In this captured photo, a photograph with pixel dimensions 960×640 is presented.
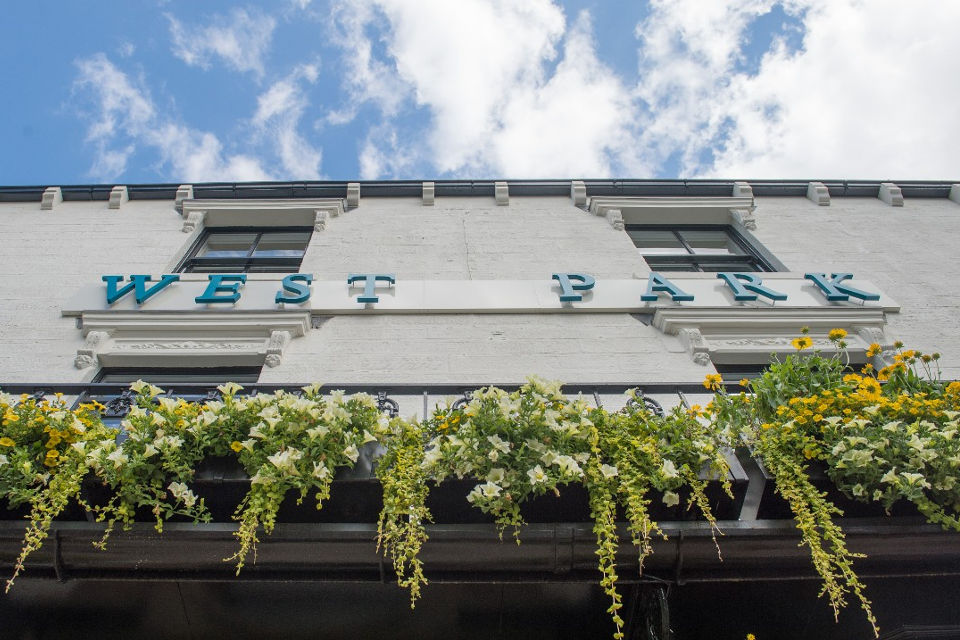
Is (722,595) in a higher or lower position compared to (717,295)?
lower

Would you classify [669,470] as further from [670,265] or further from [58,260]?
[58,260]

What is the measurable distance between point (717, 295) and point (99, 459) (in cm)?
835

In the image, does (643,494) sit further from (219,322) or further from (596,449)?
(219,322)

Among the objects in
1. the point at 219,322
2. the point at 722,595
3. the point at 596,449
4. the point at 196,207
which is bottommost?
the point at 722,595

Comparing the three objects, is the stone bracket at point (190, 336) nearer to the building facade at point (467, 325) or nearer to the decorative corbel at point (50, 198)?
the building facade at point (467, 325)

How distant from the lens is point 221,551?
5.07 meters

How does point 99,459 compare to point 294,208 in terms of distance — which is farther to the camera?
point 294,208

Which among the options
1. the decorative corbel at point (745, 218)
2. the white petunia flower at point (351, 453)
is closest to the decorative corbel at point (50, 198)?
the white petunia flower at point (351, 453)

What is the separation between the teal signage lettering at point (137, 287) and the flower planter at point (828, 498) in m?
8.39

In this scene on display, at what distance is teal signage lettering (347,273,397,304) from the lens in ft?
33.2

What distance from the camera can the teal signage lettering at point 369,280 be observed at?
10.1 metres

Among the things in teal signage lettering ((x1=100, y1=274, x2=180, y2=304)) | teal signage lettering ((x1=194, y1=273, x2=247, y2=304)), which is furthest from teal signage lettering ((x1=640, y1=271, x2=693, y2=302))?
teal signage lettering ((x1=100, y1=274, x2=180, y2=304))

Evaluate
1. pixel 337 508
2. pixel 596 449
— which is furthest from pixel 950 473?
pixel 337 508

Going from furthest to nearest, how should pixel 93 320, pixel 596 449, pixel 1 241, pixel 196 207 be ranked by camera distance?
pixel 196 207 < pixel 1 241 < pixel 93 320 < pixel 596 449
